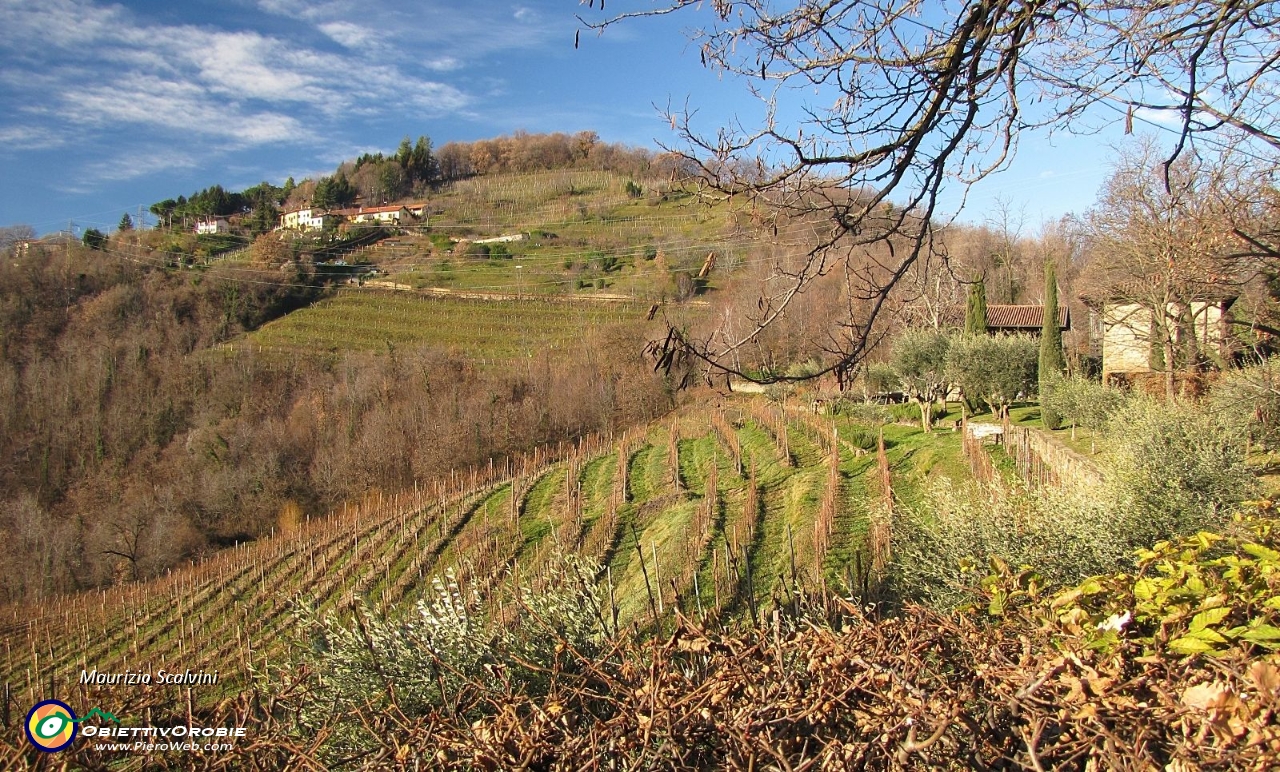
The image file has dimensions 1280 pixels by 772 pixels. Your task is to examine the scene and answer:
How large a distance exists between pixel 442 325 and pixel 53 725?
45.7 m

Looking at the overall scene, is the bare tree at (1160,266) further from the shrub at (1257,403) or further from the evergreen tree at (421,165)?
the evergreen tree at (421,165)

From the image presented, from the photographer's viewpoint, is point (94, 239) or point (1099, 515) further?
point (94, 239)

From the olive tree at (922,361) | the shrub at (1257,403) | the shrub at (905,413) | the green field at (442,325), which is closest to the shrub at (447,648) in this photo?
the shrub at (1257,403)

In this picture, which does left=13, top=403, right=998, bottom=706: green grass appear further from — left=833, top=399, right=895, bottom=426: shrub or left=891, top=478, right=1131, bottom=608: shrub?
left=891, top=478, right=1131, bottom=608: shrub

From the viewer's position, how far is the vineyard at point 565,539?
1121 cm

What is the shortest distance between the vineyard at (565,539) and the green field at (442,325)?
19.2 meters

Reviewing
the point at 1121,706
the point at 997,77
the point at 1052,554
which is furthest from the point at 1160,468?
the point at 1121,706

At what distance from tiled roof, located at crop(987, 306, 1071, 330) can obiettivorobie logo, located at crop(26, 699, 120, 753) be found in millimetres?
33425

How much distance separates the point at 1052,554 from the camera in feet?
17.5

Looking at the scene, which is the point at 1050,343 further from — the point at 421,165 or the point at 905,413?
the point at 421,165

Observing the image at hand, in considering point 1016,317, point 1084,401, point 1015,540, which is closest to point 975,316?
point 1084,401

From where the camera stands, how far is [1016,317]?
104 ft

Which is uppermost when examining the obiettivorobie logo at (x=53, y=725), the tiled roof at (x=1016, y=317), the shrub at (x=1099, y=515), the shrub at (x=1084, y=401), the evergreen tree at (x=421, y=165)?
the evergreen tree at (x=421, y=165)

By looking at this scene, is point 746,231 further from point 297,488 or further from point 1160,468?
point 297,488
